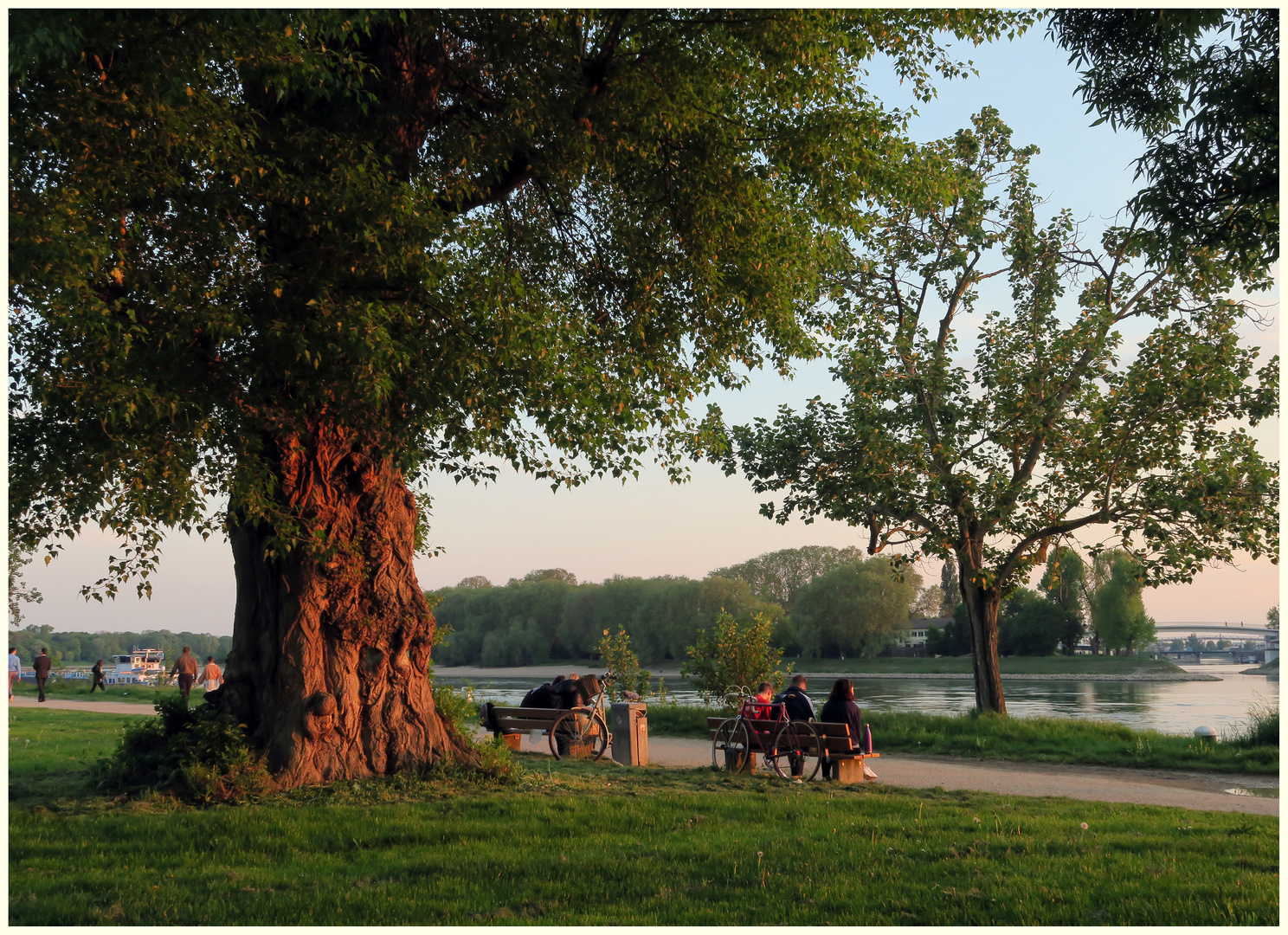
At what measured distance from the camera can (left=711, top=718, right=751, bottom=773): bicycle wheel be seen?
12770 millimetres

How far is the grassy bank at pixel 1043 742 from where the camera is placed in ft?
49.4

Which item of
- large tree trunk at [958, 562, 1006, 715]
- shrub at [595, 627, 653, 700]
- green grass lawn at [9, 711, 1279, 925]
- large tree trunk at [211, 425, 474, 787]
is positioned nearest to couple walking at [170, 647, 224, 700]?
shrub at [595, 627, 653, 700]

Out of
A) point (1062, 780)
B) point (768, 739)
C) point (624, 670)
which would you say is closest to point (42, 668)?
point (624, 670)

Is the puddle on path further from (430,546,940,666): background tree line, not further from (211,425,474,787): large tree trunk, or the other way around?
(430,546,940,666): background tree line

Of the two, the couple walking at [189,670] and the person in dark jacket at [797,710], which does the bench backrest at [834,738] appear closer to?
the person in dark jacket at [797,710]

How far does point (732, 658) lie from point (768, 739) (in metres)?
6.52

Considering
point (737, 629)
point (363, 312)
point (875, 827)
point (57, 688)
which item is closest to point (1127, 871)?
point (875, 827)

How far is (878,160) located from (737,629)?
10.7 m

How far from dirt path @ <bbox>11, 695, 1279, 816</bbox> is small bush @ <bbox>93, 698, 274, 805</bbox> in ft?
18.9

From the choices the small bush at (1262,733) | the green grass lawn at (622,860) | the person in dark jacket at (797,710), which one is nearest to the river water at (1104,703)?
the small bush at (1262,733)

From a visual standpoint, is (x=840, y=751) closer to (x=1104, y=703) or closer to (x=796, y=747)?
(x=796, y=747)

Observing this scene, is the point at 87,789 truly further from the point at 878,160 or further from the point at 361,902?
the point at 878,160

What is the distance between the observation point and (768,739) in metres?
12.5

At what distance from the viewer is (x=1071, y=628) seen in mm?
79875
